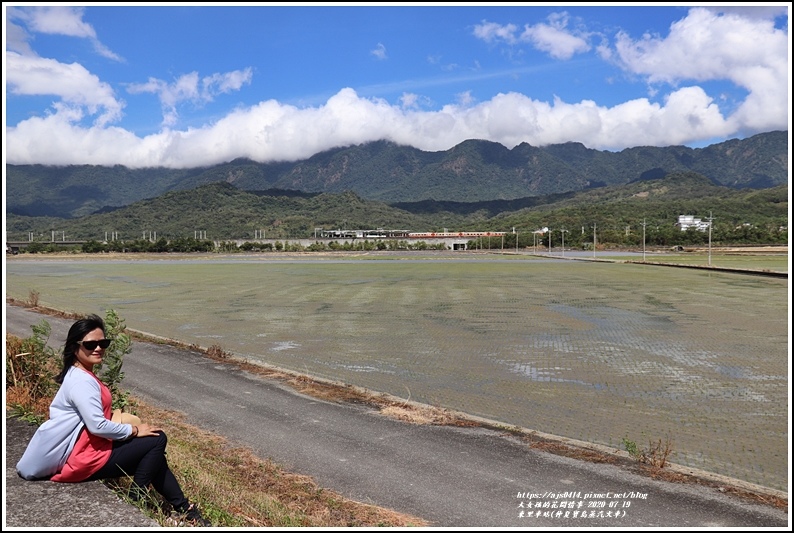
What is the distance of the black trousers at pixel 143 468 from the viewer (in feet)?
18.6

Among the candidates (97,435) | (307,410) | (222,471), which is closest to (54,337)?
(307,410)

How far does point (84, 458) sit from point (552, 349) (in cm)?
1420

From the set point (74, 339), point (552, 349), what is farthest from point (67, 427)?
point (552, 349)

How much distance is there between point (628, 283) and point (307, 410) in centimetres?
3818

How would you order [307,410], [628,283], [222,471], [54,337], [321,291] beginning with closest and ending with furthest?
[222,471] < [307,410] < [54,337] < [321,291] < [628,283]

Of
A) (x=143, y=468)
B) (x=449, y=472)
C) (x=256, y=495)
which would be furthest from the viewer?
(x=449, y=472)

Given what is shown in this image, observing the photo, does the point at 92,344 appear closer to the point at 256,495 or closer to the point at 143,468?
the point at 143,468

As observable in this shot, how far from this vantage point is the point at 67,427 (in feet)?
18.1

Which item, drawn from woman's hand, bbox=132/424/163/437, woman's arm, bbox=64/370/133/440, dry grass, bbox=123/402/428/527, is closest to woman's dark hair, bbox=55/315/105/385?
woman's arm, bbox=64/370/133/440

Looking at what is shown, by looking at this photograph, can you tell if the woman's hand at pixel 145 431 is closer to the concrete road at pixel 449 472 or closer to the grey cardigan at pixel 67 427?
the grey cardigan at pixel 67 427

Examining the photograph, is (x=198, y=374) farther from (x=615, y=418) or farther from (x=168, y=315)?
(x=168, y=315)

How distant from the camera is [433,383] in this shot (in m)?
13.7

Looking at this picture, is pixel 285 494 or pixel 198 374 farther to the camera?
pixel 198 374

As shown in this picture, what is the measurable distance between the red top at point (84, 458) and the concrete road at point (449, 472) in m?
2.63
